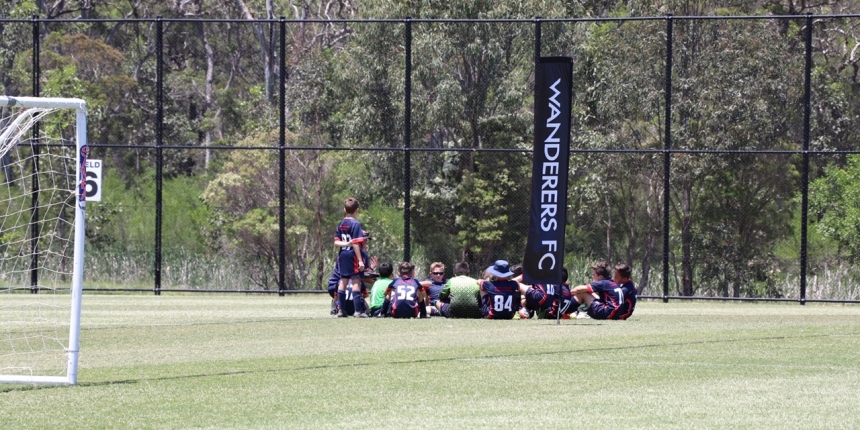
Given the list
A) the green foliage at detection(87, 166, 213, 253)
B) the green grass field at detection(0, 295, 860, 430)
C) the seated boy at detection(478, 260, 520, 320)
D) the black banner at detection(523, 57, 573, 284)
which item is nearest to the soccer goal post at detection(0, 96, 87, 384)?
the green grass field at detection(0, 295, 860, 430)

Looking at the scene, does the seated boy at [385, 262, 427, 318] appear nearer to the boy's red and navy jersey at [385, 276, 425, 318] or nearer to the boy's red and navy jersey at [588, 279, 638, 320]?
the boy's red and navy jersey at [385, 276, 425, 318]

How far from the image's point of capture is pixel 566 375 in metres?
10.5

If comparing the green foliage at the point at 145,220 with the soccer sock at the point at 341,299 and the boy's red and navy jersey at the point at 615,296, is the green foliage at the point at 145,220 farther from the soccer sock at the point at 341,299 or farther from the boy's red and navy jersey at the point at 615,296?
the boy's red and navy jersey at the point at 615,296

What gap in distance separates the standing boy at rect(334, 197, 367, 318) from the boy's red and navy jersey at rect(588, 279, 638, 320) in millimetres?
3233

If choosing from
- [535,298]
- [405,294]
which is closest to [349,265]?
[405,294]

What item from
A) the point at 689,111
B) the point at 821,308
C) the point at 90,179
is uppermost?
the point at 689,111

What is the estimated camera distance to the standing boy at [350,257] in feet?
55.9

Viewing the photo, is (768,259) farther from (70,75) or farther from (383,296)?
(70,75)

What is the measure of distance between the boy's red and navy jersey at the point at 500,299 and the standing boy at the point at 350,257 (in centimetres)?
175

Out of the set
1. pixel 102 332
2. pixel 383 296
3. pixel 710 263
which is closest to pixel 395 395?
pixel 102 332

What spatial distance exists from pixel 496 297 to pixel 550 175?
7.08 feet

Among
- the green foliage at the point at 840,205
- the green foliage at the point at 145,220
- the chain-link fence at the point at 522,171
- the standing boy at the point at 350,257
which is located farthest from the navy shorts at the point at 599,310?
the green foliage at the point at 145,220

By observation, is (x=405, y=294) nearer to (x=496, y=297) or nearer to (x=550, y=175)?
(x=496, y=297)

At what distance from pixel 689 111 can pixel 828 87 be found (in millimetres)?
7281
